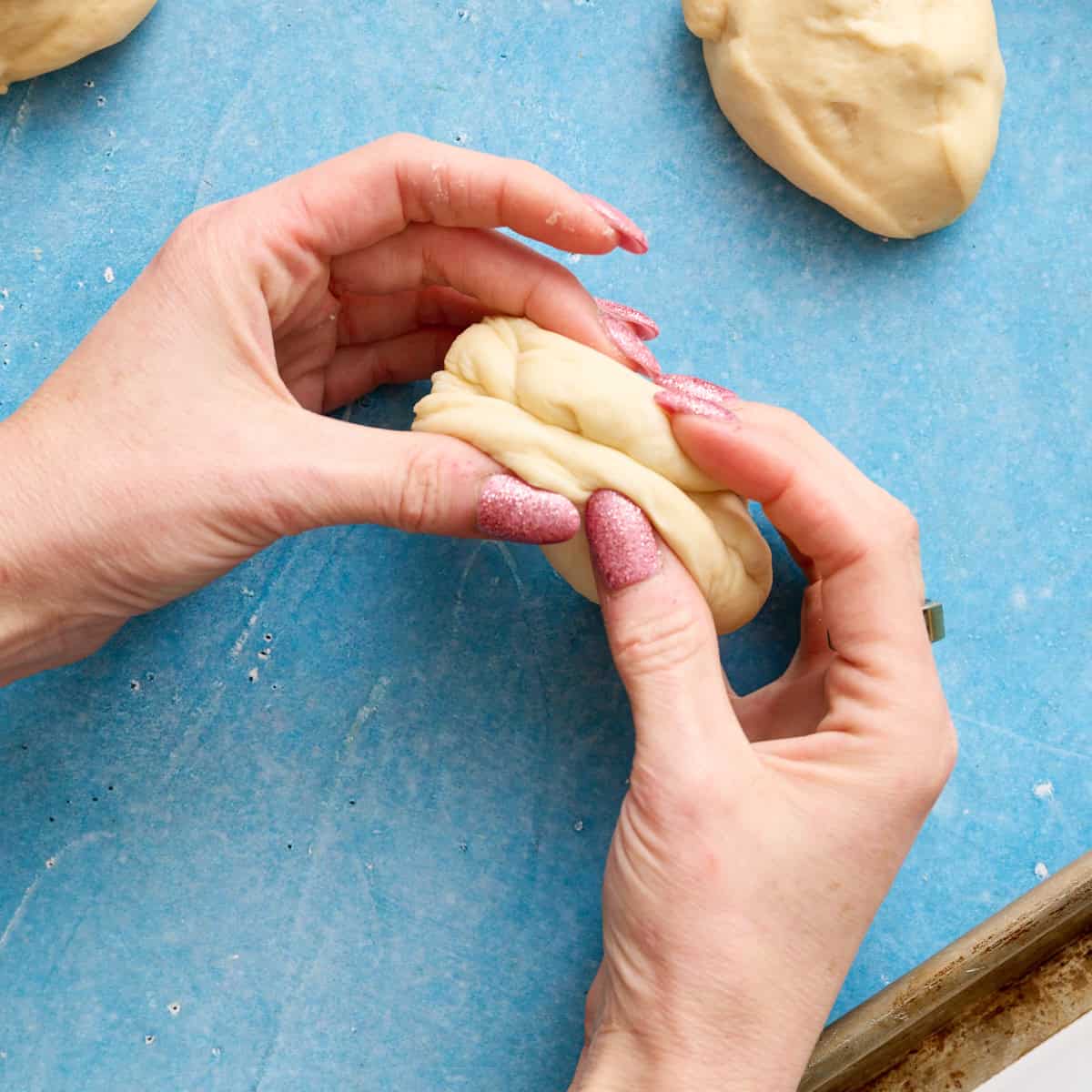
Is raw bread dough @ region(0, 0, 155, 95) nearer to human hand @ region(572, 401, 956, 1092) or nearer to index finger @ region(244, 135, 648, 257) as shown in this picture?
index finger @ region(244, 135, 648, 257)

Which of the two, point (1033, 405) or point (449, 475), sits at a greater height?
point (449, 475)

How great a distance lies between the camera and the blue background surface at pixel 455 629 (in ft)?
4.42

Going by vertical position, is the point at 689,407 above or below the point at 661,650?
above

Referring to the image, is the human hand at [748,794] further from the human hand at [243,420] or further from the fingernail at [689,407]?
the human hand at [243,420]

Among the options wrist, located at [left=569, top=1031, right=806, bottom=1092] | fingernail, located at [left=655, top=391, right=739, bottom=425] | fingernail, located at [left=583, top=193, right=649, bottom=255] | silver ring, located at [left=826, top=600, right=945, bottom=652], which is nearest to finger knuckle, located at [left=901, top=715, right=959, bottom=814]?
silver ring, located at [left=826, top=600, right=945, bottom=652]

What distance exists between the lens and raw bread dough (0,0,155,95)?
132 centimetres

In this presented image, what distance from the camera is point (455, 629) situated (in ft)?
4.60

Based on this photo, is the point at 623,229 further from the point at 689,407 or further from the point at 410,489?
the point at 410,489

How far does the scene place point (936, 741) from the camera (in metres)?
1.11

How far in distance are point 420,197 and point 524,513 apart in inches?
15.3

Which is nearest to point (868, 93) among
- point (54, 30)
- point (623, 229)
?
point (623, 229)

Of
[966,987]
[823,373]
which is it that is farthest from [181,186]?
[966,987]

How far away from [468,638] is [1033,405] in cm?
85

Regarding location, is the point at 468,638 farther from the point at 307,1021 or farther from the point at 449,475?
the point at 307,1021
